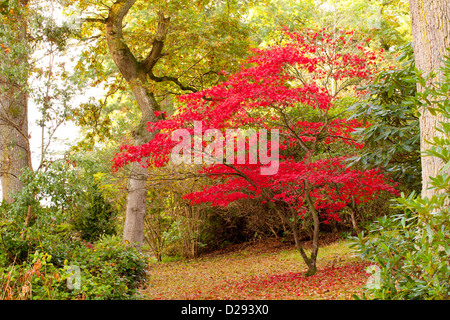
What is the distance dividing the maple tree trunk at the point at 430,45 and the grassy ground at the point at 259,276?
215 centimetres

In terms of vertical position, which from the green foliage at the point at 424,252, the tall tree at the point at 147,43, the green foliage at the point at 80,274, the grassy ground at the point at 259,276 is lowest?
the grassy ground at the point at 259,276

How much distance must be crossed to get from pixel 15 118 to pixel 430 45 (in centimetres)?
550

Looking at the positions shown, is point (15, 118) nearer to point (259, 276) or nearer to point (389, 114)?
point (259, 276)

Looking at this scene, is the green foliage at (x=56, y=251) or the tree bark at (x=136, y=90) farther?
the tree bark at (x=136, y=90)

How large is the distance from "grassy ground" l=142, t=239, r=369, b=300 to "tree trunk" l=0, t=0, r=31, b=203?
2.57 meters

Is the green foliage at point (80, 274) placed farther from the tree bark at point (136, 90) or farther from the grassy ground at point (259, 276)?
the tree bark at point (136, 90)

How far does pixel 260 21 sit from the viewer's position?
1528 cm

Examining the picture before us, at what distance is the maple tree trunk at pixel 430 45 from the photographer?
3211mm

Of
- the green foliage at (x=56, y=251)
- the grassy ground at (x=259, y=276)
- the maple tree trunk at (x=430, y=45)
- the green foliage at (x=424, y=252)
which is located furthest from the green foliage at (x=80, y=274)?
the maple tree trunk at (x=430, y=45)

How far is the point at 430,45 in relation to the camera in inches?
130

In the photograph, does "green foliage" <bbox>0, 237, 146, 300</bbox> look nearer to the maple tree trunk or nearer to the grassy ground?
the grassy ground

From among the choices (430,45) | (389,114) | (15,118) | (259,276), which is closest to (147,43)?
(15,118)
